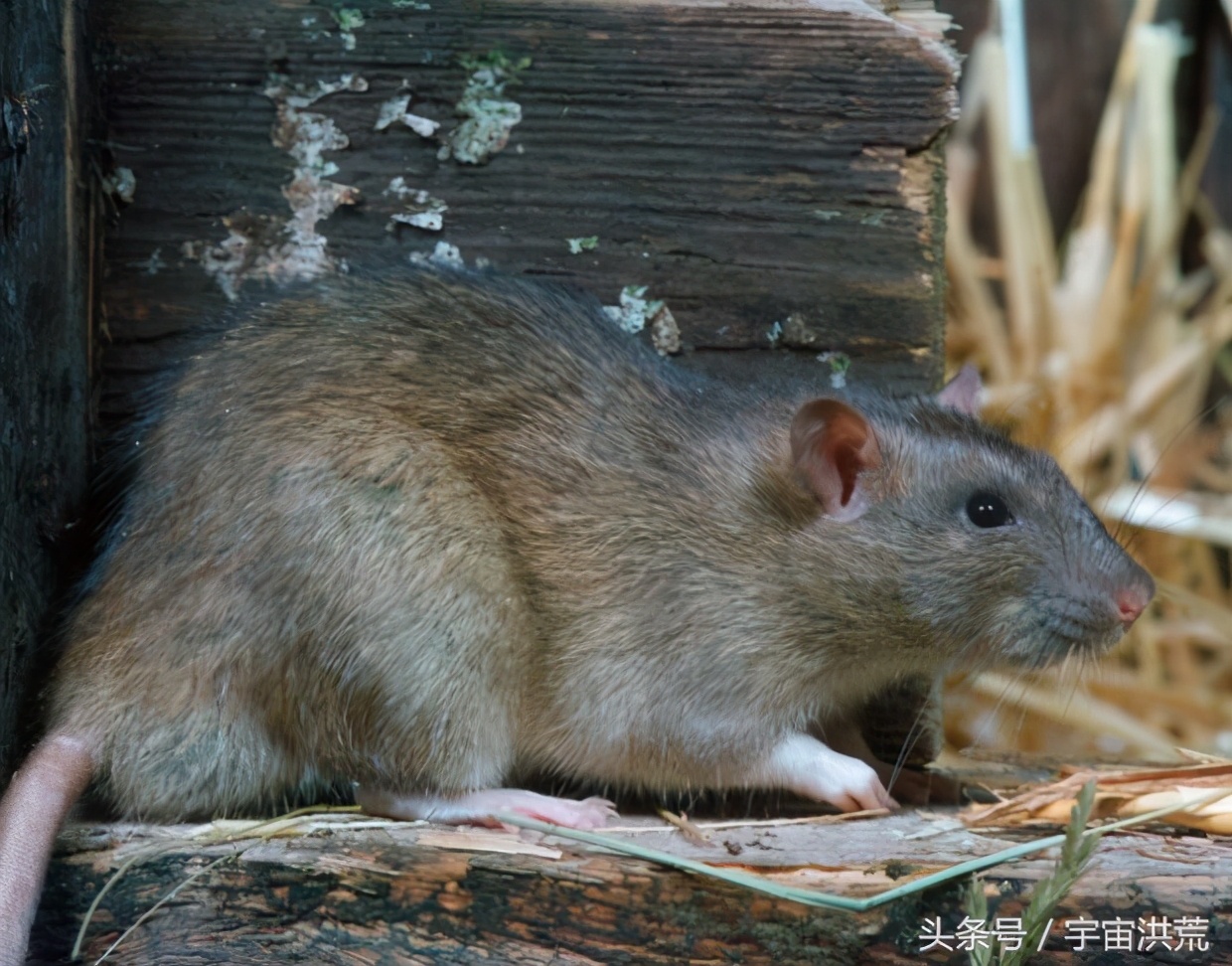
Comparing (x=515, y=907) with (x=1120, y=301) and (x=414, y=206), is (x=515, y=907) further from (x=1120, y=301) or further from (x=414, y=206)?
(x=1120, y=301)

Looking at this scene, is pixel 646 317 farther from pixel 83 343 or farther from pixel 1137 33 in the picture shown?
pixel 1137 33

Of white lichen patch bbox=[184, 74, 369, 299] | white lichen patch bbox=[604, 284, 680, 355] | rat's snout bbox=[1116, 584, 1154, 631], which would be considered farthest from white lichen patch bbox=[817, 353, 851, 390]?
white lichen patch bbox=[184, 74, 369, 299]

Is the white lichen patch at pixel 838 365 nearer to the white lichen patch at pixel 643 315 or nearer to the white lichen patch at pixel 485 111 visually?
the white lichen patch at pixel 643 315

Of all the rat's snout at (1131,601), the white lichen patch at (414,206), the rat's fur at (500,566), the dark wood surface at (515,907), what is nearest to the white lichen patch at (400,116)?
the white lichen patch at (414,206)

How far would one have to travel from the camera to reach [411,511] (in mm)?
2705

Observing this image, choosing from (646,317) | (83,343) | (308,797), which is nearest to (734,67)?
(646,317)

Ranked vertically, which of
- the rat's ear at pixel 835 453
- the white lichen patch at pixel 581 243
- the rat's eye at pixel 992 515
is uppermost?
the white lichen patch at pixel 581 243

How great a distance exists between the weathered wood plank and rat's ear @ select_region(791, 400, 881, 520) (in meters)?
0.40

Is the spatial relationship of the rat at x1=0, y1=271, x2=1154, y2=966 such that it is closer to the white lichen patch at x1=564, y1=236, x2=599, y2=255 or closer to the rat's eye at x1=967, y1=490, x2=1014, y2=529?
the rat's eye at x1=967, y1=490, x2=1014, y2=529

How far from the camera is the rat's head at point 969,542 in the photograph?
2.90 metres

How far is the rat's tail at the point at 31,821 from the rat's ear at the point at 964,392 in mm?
2086

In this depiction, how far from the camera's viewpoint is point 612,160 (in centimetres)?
316

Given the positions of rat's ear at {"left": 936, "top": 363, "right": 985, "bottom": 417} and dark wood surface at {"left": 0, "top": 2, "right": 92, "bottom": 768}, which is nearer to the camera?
dark wood surface at {"left": 0, "top": 2, "right": 92, "bottom": 768}

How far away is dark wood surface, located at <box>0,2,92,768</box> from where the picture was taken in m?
2.57
